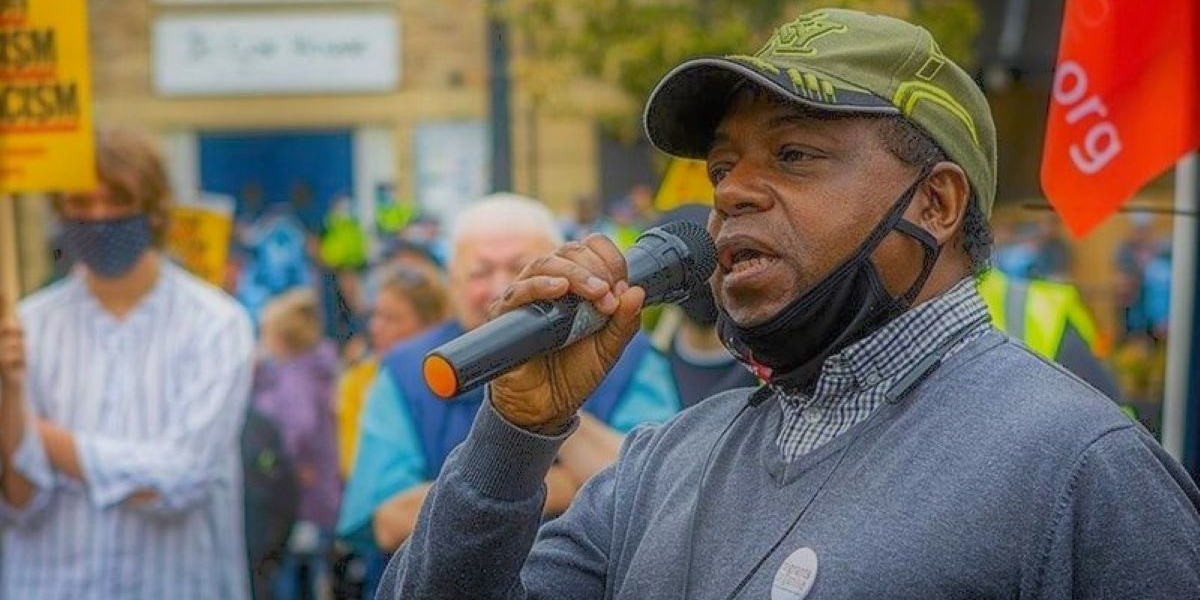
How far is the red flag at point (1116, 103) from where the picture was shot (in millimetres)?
2684

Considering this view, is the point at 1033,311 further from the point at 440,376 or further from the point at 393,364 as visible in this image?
the point at 440,376

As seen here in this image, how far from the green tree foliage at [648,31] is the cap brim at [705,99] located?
11649 millimetres

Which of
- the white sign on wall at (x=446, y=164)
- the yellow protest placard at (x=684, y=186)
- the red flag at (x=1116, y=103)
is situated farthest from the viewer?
the white sign on wall at (x=446, y=164)

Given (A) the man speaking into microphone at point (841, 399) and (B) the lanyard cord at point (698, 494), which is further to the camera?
(B) the lanyard cord at point (698, 494)

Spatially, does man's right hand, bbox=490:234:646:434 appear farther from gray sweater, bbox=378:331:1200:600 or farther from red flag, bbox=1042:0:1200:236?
red flag, bbox=1042:0:1200:236

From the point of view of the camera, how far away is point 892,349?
185 cm

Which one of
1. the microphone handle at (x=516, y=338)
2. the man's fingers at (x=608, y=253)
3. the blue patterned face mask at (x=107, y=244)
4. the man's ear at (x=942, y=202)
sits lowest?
the blue patterned face mask at (x=107, y=244)

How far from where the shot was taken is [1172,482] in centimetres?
166

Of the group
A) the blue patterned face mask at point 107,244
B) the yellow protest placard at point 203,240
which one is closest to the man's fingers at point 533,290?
the blue patterned face mask at point 107,244

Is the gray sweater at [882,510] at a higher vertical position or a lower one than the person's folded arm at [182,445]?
higher

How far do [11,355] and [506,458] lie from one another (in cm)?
258

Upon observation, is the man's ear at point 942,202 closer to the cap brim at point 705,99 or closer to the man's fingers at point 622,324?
the cap brim at point 705,99

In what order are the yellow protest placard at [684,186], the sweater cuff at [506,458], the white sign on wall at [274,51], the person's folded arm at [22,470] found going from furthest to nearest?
1. the white sign on wall at [274,51]
2. the yellow protest placard at [684,186]
3. the person's folded arm at [22,470]
4. the sweater cuff at [506,458]

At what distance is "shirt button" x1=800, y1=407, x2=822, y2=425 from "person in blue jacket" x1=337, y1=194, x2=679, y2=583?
194cm
